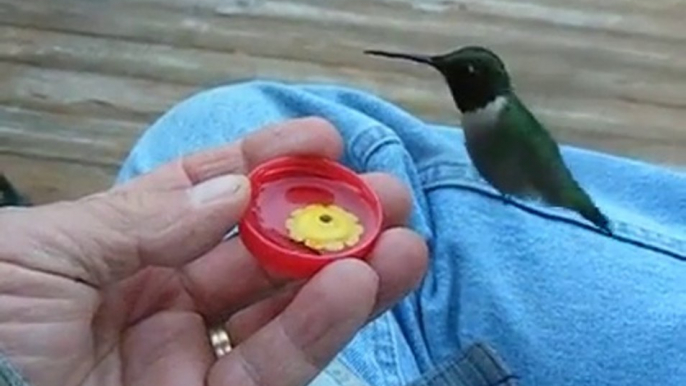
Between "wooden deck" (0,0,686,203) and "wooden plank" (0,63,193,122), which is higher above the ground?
"wooden deck" (0,0,686,203)

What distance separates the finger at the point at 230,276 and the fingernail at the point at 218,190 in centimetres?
7

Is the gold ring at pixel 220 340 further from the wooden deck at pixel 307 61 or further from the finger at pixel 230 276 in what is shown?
the wooden deck at pixel 307 61

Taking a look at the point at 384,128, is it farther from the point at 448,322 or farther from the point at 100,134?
the point at 100,134

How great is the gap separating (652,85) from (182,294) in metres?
1.39

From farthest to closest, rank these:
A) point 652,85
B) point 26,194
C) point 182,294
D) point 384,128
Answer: point 652,85 < point 26,194 < point 384,128 < point 182,294

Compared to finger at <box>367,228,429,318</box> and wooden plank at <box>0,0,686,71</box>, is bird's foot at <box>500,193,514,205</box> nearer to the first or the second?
finger at <box>367,228,429,318</box>

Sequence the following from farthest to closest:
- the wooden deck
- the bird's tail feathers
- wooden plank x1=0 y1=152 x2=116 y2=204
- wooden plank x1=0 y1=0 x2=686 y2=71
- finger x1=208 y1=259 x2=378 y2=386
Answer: wooden plank x1=0 y1=0 x2=686 y2=71 → the wooden deck → wooden plank x1=0 y1=152 x2=116 y2=204 → the bird's tail feathers → finger x1=208 y1=259 x2=378 y2=386

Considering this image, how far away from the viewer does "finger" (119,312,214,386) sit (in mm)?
778

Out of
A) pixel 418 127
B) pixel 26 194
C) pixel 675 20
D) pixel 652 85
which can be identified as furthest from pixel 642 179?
pixel 675 20

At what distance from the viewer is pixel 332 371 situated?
861mm

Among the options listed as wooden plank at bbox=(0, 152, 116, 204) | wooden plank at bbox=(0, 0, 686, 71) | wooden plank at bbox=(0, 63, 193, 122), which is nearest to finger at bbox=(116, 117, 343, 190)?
wooden plank at bbox=(0, 152, 116, 204)

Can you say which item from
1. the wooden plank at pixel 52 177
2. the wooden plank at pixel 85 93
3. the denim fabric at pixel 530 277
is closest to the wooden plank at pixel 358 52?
the wooden plank at pixel 85 93

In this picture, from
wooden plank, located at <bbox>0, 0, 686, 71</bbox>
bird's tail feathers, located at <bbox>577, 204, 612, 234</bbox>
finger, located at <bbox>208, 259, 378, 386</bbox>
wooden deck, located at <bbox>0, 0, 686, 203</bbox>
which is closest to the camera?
finger, located at <bbox>208, 259, 378, 386</bbox>

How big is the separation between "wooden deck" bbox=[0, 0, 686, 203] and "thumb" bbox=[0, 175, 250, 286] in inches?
43.4
